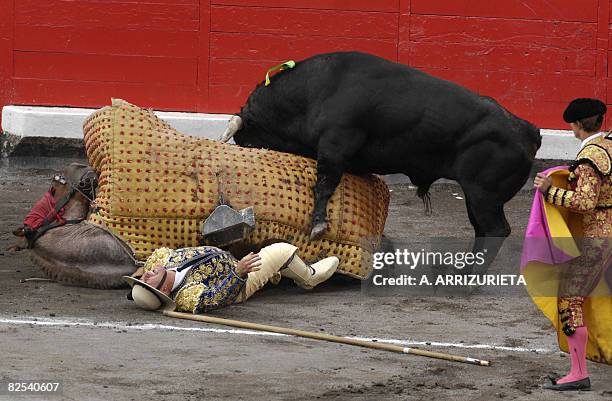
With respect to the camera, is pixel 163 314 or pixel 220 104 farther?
pixel 220 104

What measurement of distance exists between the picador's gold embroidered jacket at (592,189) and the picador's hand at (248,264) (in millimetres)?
1657

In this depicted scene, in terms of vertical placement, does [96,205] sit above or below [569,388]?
above

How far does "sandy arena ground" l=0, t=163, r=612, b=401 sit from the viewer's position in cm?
539

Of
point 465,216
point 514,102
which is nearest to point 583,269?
point 465,216

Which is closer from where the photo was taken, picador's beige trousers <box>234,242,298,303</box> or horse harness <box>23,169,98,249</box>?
picador's beige trousers <box>234,242,298,303</box>

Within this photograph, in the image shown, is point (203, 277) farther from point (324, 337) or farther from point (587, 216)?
point (587, 216)

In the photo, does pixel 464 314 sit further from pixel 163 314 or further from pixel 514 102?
pixel 514 102

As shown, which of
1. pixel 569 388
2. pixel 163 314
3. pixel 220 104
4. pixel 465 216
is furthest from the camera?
pixel 220 104

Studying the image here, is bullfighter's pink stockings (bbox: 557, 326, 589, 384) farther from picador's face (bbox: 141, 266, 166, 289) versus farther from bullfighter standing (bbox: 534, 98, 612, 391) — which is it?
picador's face (bbox: 141, 266, 166, 289)

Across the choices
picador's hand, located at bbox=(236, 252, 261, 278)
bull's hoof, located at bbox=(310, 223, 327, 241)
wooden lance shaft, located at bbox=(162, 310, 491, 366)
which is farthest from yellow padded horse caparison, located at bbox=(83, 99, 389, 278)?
wooden lance shaft, located at bbox=(162, 310, 491, 366)

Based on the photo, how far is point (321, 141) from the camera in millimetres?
7520

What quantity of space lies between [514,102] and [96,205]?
4904 mm

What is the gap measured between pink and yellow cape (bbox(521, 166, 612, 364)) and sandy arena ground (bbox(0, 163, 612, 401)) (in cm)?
16

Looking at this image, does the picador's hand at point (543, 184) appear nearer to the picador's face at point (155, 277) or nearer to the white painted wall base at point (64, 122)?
the picador's face at point (155, 277)
